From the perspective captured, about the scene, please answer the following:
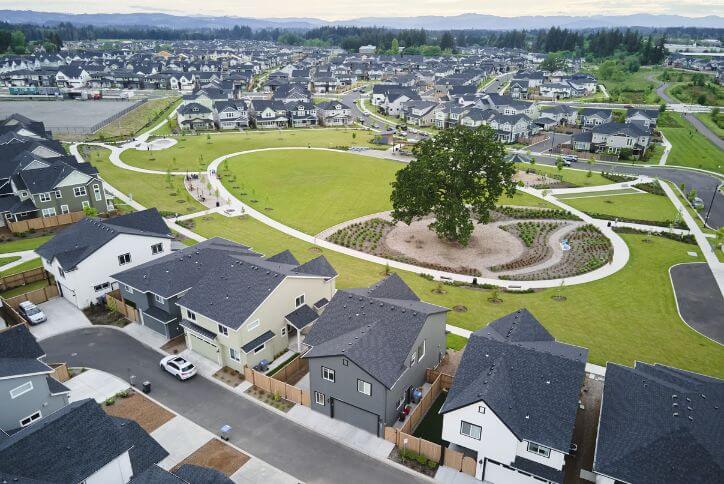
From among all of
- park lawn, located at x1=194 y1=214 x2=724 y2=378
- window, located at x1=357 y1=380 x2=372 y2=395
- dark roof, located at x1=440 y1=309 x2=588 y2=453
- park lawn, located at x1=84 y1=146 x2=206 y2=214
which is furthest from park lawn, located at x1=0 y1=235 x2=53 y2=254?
dark roof, located at x1=440 y1=309 x2=588 y2=453

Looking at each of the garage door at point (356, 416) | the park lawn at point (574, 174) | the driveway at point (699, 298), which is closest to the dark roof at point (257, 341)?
the garage door at point (356, 416)

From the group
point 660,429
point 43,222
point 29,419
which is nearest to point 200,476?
point 29,419

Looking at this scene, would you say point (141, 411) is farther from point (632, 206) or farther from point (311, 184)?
point (632, 206)

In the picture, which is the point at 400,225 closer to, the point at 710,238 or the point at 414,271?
the point at 414,271

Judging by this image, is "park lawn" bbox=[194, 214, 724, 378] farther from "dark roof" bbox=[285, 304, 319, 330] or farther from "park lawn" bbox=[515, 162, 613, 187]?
"park lawn" bbox=[515, 162, 613, 187]

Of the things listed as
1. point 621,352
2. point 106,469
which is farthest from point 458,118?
point 106,469
